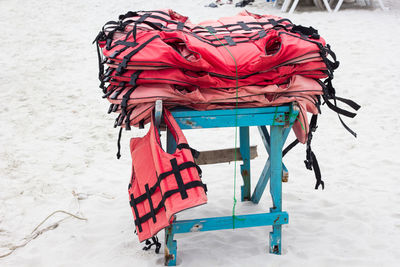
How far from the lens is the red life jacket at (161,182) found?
2.30 meters

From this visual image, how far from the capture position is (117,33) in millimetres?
2775

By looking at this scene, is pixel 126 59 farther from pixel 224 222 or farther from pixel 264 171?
pixel 264 171

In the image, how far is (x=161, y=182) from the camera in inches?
92.1

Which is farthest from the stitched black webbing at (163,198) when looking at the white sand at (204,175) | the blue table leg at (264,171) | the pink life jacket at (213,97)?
the blue table leg at (264,171)

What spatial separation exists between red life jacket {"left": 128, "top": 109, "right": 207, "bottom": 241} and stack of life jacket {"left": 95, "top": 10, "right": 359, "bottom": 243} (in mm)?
12

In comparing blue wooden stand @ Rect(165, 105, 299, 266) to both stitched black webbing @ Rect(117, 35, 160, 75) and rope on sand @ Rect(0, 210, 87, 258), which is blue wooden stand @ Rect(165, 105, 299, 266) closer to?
stitched black webbing @ Rect(117, 35, 160, 75)

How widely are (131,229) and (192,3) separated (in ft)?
28.2

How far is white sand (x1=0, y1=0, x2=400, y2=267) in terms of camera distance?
294cm

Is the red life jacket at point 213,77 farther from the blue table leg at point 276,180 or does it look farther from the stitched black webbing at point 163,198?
the stitched black webbing at point 163,198

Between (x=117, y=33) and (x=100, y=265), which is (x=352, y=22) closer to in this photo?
(x=117, y=33)

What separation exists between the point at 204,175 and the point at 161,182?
1984mm

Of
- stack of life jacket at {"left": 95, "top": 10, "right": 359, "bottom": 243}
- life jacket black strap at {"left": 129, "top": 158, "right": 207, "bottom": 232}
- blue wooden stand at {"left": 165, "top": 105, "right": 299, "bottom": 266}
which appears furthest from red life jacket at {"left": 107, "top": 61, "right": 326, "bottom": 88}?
life jacket black strap at {"left": 129, "top": 158, "right": 207, "bottom": 232}

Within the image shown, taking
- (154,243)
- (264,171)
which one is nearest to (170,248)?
(154,243)

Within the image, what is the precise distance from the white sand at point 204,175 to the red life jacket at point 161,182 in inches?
19.4
